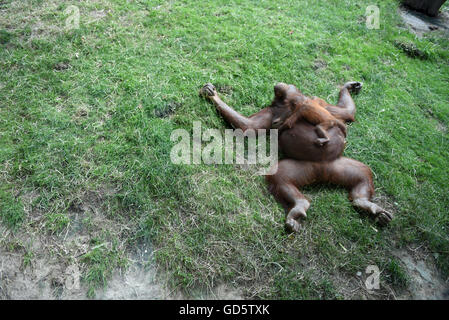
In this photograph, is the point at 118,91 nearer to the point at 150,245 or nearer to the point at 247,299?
the point at 150,245

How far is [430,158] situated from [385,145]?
484 mm

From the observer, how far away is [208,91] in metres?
3.69

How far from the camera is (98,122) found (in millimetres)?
3451

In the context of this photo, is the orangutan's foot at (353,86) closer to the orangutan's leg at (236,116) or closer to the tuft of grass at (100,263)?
the orangutan's leg at (236,116)

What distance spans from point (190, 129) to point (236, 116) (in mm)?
492

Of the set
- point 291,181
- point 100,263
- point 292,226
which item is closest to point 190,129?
point 291,181

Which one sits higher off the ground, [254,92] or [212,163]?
[254,92]

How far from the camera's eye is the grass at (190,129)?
275 centimetres

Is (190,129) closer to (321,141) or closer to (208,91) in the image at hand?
(208,91)

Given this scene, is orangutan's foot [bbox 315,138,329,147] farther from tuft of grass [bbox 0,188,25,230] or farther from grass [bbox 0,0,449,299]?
tuft of grass [bbox 0,188,25,230]

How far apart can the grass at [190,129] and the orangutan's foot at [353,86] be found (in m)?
0.13

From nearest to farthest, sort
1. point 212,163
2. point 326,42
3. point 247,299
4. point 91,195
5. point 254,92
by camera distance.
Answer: point 247,299
point 91,195
point 212,163
point 254,92
point 326,42

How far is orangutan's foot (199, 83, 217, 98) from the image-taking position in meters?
3.69

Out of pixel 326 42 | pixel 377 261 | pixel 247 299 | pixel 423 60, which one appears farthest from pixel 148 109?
pixel 423 60
